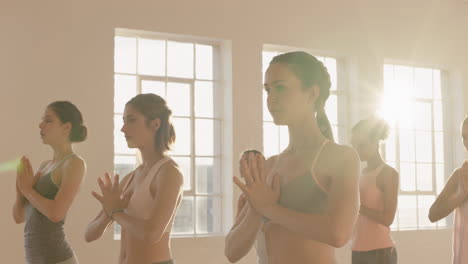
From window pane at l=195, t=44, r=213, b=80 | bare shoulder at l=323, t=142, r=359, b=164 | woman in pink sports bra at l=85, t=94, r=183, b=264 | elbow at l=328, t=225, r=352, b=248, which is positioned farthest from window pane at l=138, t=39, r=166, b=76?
elbow at l=328, t=225, r=352, b=248

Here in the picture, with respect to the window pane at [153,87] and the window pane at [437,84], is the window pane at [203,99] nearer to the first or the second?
the window pane at [153,87]

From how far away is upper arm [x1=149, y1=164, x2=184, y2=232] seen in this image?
2500mm

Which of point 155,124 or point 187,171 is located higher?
point 155,124

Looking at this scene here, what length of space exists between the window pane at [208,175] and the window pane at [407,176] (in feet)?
7.62

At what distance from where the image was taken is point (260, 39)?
6434 millimetres

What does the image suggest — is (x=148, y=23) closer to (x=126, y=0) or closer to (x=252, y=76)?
(x=126, y=0)

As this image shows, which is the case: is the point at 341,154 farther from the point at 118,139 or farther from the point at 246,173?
the point at 118,139

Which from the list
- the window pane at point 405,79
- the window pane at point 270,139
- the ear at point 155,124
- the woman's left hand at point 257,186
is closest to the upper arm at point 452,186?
the ear at point 155,124

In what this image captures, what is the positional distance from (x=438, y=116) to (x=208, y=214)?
10.5 feet

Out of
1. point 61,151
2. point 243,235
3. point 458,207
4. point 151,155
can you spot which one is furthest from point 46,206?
point 458,207

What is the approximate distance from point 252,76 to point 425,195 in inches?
106

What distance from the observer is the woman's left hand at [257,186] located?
171 centimetres

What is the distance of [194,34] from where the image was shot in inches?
239

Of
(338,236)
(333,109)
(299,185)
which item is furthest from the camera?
(333,109)
